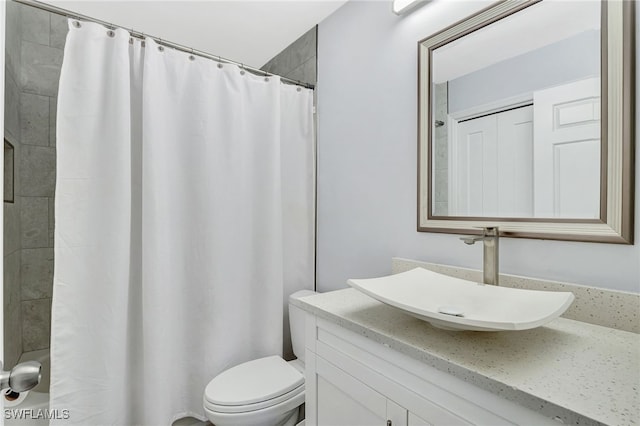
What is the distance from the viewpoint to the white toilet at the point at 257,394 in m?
1.26

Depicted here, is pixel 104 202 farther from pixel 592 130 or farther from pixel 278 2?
pixel 592 130

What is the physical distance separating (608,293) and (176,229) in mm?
1661

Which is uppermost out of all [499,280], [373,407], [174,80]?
[174,80]

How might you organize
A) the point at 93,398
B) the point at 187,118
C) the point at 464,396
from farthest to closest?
the point at 187,118 < the point at 93,398 < the point at 464,396

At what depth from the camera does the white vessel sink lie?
71 cm

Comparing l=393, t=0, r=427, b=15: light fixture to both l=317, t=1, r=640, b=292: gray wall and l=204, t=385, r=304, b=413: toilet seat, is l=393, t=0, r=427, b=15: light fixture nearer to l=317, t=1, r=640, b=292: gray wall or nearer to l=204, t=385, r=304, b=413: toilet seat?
l=317, t=1, r=640, b=292: gray wall

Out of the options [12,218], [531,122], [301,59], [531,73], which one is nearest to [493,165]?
[531,122]

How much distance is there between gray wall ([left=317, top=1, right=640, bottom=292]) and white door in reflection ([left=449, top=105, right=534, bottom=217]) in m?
0.14

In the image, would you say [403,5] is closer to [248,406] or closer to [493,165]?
[493,165]

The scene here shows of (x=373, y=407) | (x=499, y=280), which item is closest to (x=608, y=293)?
(x=499, y=280)

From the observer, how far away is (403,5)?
136cm

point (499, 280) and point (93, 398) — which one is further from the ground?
point (499, 280)

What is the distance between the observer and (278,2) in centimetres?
172

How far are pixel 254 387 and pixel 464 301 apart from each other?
99 centimetres
